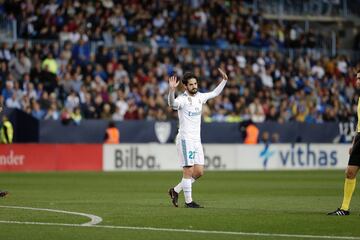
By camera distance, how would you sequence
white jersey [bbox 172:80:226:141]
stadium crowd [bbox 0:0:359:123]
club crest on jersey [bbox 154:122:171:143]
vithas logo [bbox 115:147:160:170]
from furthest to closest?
club crest on jersey [bbox 154:122:171:143] < stadium crowd [bbox 0:0:359:123] < vithas logo [bbox 115:147:160:170] < white jersey [bbox 172:80:226:141]

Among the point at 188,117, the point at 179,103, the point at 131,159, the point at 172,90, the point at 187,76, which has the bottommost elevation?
the point at 131,159

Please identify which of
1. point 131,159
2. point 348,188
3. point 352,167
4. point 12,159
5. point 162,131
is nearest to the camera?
point 352,167

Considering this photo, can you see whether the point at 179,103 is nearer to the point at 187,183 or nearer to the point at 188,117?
the point at 188,117

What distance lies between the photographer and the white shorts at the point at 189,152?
1784cm

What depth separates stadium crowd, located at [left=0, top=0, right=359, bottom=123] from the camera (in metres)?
37.5

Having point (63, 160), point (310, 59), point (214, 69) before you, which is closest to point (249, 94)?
point (214, 69)

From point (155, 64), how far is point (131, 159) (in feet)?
18.5

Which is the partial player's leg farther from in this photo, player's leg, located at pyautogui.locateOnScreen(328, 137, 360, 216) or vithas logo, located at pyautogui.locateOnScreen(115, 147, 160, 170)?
vithas logo, located at pyautogui.locateOnScreen(115, 147, 160, 170)

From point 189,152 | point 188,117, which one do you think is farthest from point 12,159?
point 189,152

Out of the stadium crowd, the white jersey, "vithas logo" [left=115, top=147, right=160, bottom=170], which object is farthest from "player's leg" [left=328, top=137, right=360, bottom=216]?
the stadium crowd

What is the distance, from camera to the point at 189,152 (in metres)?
17.8

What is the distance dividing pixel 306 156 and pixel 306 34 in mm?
10924

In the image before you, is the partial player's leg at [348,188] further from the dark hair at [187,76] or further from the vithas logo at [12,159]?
the vithas logo at [12,159]

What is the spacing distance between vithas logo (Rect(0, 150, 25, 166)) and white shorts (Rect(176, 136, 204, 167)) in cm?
1749
